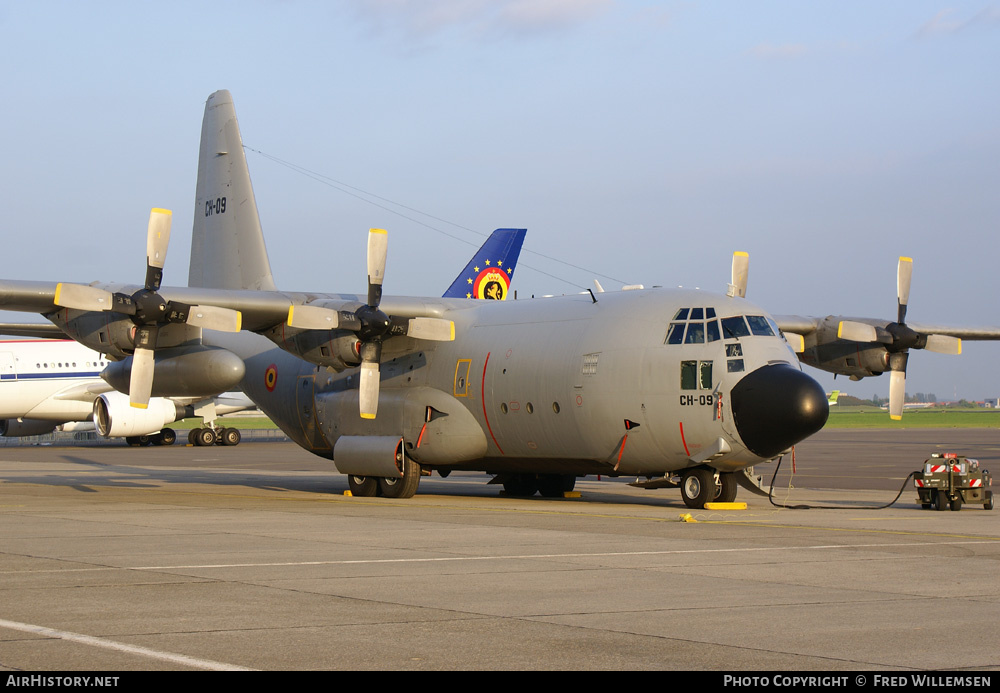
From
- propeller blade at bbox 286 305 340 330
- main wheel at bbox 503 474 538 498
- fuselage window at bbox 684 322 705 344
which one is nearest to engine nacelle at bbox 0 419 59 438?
main wheel at bbox 503 474 538 498

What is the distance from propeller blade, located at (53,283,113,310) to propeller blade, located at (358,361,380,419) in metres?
4.62

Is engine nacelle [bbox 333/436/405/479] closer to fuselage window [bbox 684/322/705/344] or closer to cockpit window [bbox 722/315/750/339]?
fuselage window [bbox 684/322/705/344]

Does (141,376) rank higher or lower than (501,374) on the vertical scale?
lower

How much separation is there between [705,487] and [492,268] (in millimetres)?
14637

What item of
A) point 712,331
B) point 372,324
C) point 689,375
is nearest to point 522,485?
point 372,324

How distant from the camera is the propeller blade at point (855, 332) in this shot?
886 inches

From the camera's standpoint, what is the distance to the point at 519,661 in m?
6.46

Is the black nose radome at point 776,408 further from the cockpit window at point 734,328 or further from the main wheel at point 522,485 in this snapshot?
the main wheel at point 522,485

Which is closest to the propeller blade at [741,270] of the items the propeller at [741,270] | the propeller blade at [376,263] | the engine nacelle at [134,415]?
the propeller at [741,270]

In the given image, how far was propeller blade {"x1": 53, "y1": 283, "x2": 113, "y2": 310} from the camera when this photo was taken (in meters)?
18.9

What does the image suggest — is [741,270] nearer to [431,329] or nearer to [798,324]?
[798,324]

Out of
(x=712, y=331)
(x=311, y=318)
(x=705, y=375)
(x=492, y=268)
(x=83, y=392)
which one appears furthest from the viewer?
(x=83, y=392)

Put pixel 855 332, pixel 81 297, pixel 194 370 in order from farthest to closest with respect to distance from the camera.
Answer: pixel 855 332, pixel 194 370, pixel 81 297

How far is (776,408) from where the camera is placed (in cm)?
1673
